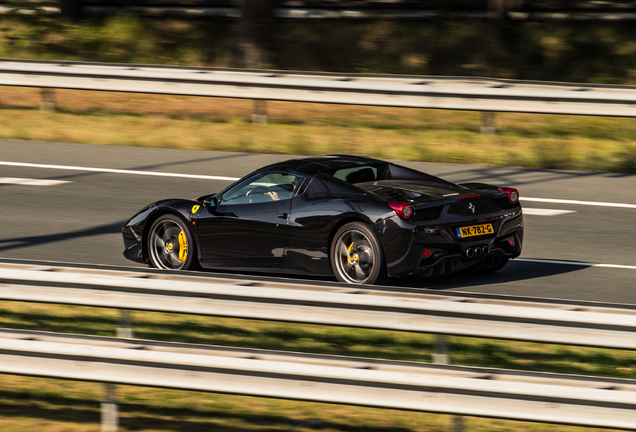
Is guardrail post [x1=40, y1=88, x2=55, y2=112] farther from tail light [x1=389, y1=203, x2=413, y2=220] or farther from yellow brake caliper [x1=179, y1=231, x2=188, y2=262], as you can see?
tail light [x1=389, y1=203, x2=413, y2=220]

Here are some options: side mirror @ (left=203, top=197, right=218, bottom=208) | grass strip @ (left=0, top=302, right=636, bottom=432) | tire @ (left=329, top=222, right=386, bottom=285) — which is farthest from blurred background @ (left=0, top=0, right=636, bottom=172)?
grass strip @ (left=0, top=302, right=636, bottom=432)

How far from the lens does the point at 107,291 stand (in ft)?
20.4

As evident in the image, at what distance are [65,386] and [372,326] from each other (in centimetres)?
252

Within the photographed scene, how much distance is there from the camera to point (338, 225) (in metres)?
8.23

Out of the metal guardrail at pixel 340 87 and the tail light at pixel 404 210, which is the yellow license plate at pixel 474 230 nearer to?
the tail light at pixel 404 210

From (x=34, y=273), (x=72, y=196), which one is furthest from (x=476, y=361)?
(x=72, y=196)

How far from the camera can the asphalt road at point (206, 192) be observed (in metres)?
8.91

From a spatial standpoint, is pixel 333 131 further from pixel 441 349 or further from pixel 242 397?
pixel 441 349

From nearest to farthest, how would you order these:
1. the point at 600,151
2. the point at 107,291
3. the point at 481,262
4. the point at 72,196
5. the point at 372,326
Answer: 1. the point at 372,326
2. the point at 107,291
3. the point at 481,262
4. the point at 72,196
5. the point at 600,151

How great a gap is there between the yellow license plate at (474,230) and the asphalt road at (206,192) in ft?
1.73

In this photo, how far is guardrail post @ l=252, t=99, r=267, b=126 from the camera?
1549 centimetres

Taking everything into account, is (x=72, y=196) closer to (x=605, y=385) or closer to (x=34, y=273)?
(x=34, y=273)

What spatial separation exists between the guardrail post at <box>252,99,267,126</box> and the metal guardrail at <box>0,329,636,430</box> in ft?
32.0

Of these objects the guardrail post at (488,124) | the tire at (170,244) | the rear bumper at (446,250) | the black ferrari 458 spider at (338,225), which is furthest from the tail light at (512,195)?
the guardrail post at (488,124)
